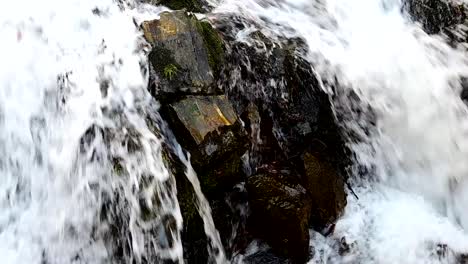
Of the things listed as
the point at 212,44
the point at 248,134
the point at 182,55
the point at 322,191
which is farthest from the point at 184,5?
the point at 322,191

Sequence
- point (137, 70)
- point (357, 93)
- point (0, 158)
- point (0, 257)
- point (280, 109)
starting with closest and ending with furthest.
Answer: point (0, 257), point (0, 158), point (137, 70), point (280, 109), point (357, 93)

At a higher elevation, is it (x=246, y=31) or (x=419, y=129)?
(x=246, y=31)

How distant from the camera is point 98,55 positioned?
4852 millimetres

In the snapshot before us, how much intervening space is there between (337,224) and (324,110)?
3.82 ft

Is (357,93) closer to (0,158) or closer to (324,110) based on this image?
(324,110)

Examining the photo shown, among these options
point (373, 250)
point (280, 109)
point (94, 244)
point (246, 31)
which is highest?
point (246, 31)

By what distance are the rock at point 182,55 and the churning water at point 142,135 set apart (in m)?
0.16

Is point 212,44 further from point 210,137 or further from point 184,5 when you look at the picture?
point 210,137

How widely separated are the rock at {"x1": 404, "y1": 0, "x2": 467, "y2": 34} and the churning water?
304mm

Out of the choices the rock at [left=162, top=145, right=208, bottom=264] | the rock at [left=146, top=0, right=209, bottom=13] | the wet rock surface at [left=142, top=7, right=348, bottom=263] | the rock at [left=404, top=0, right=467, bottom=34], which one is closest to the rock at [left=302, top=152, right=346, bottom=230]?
the wet rock surface at [left=142, top=7, right=348, bottom=263]

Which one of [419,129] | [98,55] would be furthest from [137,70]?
[419,129]

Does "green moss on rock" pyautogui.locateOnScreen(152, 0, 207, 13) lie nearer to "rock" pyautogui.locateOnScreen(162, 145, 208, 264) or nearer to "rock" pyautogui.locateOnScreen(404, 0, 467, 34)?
"rock" pyautogui.locateOnScreen(162, 145, 208, 264)

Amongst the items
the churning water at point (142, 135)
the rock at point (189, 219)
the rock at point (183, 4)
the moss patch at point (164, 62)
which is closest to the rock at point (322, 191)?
the churning water at point (142, 135)

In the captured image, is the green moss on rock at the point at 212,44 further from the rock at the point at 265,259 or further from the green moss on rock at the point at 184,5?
the rock at the point at 265,259
